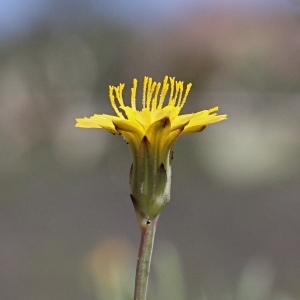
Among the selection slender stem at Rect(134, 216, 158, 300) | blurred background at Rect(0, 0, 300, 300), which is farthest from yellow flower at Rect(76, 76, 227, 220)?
blurred background at Rect(0, 0, 300, 300)

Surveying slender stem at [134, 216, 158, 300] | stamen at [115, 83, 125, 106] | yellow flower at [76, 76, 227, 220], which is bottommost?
slender stem at [134, 216, 158, 300]

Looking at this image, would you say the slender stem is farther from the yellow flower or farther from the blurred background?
the blurred background

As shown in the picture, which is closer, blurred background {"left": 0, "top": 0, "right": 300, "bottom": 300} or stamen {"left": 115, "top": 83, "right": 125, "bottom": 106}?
→ stamen {"left": 115, "top": 83, "right": 125, "bottom": 106}

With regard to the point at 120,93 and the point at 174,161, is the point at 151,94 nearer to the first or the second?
the point at 120,93

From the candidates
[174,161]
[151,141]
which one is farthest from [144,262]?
[174,161]

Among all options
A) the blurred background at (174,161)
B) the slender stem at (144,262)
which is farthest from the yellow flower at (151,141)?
the blurred background at (174,161)
